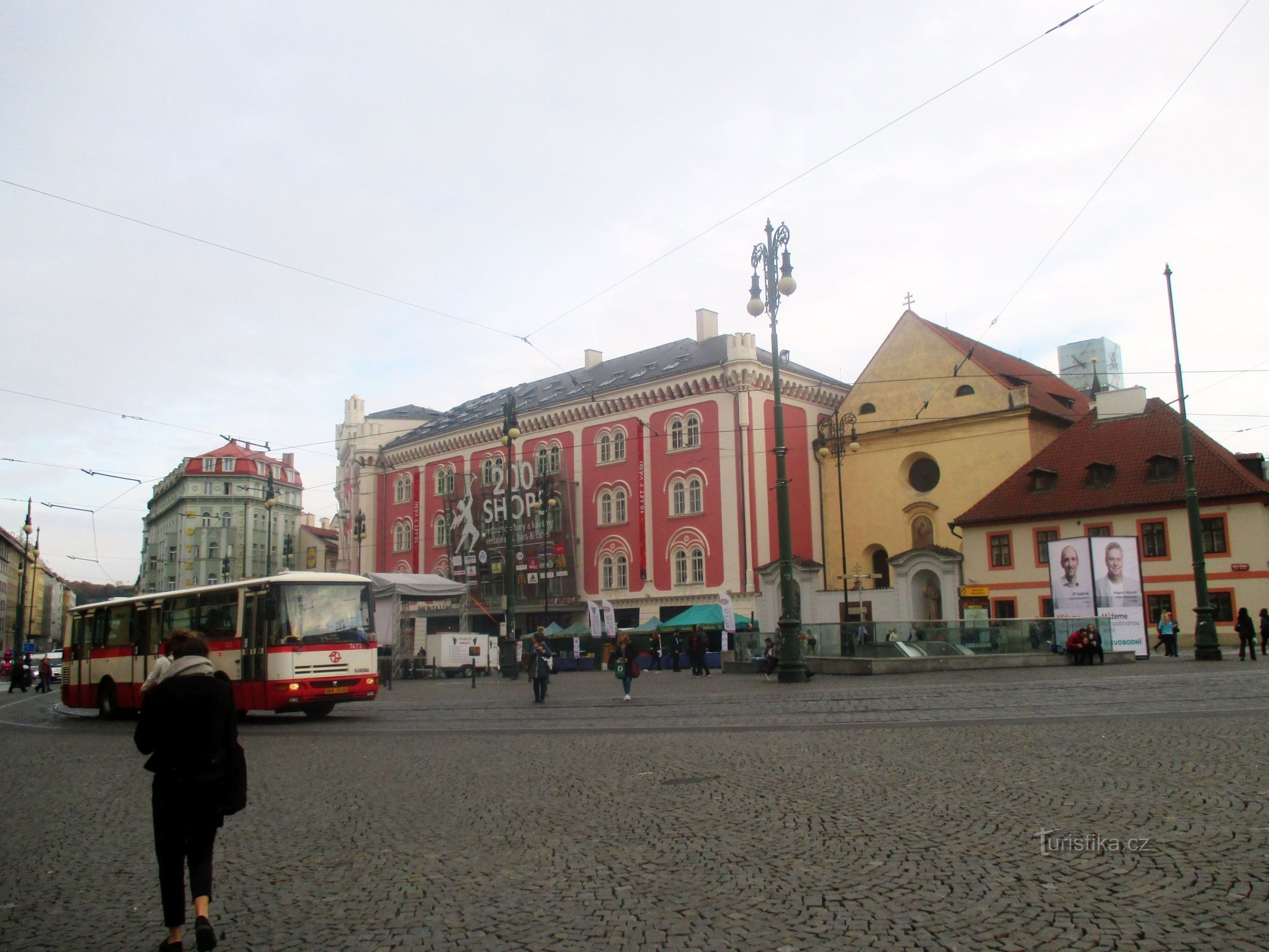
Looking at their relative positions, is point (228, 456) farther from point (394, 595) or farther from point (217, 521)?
point (394, 595)

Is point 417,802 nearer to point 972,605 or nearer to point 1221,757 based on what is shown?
point 1221,757

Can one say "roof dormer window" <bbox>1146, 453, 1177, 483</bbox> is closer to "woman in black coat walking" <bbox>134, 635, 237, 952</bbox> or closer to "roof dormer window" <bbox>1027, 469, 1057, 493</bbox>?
"roof dormer window" <bbox>1027, 469, 1057, 493</bbox>

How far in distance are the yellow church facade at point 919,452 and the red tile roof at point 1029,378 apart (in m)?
0.11

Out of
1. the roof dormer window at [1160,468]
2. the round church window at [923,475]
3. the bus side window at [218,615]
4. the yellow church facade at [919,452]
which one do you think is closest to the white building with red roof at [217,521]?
the yellow church facade at [919,452]

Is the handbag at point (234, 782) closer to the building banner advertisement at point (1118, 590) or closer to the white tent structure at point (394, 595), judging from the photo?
the building banner advertisement at point (1118, 590)

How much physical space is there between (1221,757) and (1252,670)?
14258mm

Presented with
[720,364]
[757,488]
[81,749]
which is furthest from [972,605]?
[81,749]

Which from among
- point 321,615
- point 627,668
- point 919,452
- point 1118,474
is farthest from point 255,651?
point 919,452

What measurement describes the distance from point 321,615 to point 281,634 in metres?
0.79

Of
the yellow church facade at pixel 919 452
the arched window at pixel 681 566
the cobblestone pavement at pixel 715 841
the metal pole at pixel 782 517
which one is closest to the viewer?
the cobblestone pavement at pixel 715 841

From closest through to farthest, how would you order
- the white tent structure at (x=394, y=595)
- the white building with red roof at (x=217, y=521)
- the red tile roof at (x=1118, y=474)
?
1. the red tile roof at (x=1118, y=474)
2. the white tent structure at (x=394, y=595)
3. the white building with red roof at (x=217, y=521)

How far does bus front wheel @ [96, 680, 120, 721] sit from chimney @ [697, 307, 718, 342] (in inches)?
1534

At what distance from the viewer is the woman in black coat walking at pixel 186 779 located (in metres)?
5.08

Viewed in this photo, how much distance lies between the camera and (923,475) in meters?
49.9
